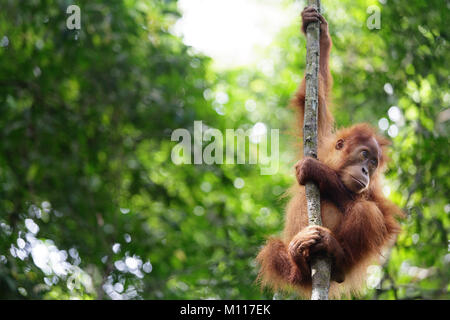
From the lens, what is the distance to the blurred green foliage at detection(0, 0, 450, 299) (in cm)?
510

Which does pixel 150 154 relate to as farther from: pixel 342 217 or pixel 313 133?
pixel 313 133

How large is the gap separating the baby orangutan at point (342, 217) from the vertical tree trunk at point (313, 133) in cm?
15

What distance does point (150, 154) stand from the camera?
7.31m

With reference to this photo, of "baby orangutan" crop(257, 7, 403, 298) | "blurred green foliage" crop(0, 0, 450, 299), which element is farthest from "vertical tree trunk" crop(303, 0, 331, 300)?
"blurred green foliage" crop(0, 0, 450, 299)

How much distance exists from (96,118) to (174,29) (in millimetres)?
1769

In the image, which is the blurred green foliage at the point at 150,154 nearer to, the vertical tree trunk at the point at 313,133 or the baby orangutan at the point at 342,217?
the baby orangutan at the point at 342,217

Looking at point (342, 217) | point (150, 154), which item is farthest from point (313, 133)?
point (150, 154)

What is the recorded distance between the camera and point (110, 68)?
6.18 metres

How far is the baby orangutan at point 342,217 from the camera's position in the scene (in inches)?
143

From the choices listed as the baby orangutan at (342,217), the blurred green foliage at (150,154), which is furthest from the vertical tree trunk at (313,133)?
the blurred green foliage at (150,154)

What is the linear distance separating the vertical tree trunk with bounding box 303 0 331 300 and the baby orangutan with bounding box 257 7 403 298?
0.15m

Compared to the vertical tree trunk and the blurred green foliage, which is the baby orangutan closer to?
the vertical tree trunk
